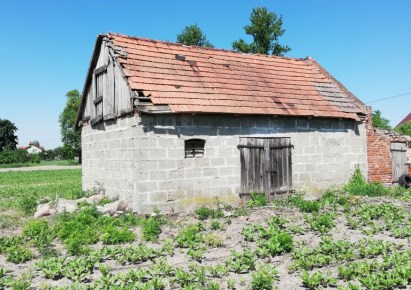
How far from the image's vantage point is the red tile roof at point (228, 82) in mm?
11086

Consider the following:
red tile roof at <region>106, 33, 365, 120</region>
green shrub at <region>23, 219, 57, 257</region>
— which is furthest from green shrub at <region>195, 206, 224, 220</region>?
green shrub at <region>23, 219, 57, 257</region>

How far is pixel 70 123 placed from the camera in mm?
54781

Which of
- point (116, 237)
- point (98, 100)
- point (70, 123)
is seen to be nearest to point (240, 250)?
point (116, 237)

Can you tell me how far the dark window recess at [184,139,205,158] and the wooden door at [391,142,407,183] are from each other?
8764mm

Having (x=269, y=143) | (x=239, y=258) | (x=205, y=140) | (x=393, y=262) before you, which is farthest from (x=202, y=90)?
(x=393, y=262)

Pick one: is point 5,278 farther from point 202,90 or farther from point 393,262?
point 202,90

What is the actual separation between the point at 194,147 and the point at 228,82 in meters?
3.15

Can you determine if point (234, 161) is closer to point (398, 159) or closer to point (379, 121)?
point (398, 159)

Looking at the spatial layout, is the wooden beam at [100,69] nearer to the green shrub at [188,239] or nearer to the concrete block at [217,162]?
the concrete block at [217,162]

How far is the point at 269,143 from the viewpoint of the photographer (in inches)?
480

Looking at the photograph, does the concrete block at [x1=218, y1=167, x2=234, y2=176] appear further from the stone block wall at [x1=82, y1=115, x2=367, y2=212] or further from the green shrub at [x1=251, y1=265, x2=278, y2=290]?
the green shrub at [x1=251, y1=265, x2=278, y2=290]

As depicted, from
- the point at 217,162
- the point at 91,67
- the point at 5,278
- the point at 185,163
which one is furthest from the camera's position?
the point at 91,67

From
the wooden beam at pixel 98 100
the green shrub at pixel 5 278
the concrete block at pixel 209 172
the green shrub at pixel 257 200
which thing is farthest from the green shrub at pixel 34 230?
the green shrub at pixel 257 200

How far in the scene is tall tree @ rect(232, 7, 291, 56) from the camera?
3388 cm
